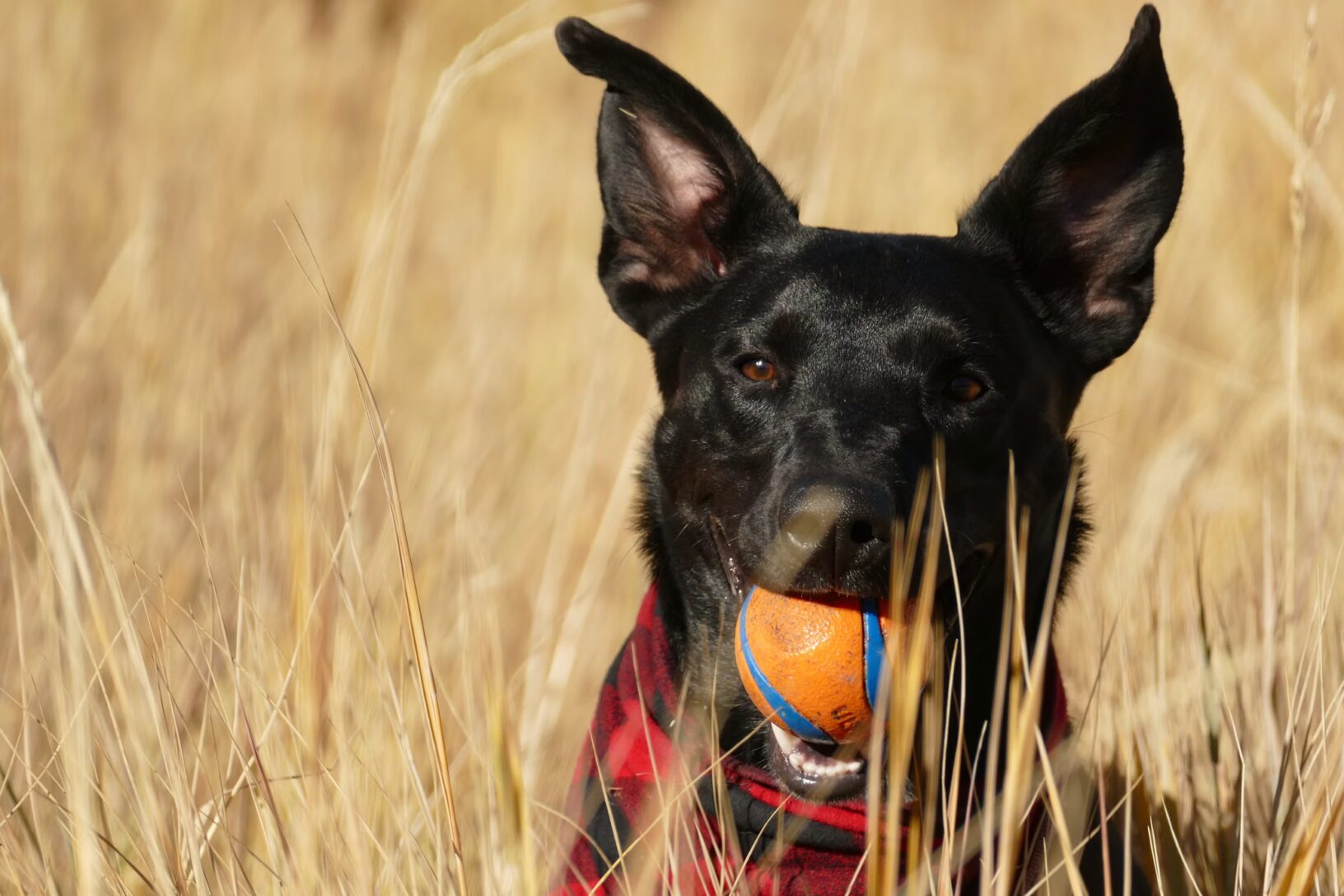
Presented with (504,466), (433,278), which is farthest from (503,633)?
(433,278)

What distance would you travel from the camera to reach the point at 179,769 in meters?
1.97

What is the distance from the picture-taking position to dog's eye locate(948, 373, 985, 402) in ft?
8.36

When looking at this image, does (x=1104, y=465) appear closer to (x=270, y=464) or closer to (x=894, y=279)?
(x=894, y=279)

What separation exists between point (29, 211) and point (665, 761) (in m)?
3.69

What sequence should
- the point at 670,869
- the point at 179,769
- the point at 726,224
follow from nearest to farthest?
the point at 179,769, the point at 670,869, the point at 726,224

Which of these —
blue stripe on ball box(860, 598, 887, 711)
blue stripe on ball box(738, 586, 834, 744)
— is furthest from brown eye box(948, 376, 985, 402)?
blue stripe on ball box(738, 586, 834, 744)

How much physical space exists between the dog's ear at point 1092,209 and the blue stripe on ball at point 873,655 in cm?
97

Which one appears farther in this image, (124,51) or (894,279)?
(124,51)

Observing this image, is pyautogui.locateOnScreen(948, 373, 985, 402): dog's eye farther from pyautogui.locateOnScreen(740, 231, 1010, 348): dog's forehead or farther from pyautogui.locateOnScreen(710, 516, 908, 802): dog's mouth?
pyautogui.locateOnScreen(710, 516, 908, 802): dog's mouth

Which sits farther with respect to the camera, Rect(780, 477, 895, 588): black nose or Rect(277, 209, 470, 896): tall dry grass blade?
Rect(780, 477, 895, 588): black nose

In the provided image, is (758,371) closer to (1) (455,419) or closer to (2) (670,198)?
(2) (670,198)

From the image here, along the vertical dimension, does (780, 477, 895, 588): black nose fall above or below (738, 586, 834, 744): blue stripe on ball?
above

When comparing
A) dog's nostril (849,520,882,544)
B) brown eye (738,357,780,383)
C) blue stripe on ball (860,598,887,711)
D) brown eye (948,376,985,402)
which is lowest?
blue stripe on ball (860,598,887,711)

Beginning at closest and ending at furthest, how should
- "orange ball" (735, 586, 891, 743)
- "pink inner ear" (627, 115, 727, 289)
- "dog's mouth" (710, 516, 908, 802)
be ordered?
"orange ball" (735, 586, 891, 743), "dog's mouth" (710, 516, 908, 802), "pink inner ear" (627, 115, 727, 289)
